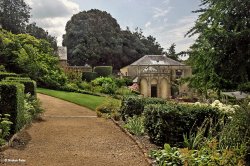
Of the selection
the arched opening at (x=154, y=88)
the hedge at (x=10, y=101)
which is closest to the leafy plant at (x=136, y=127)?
the hedge at (x=10, y=101)

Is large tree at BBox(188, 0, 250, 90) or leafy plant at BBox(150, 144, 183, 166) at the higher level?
large tree at BBox(188, 0, 250, 90)

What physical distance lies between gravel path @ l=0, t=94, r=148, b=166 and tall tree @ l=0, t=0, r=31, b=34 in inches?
1502

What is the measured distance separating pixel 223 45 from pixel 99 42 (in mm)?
49381

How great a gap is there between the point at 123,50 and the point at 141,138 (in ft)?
173

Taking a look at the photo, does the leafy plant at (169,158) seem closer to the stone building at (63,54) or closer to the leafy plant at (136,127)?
the leafy plant at (136,127)

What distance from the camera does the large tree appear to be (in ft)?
40.1

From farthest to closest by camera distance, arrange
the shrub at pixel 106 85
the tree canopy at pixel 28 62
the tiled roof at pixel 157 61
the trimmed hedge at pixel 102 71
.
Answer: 1. the tiled roof at pixel 157 61
2. the trimmed hedge at pixel 102 71
3. the shrub at pixel 106 85
4. the tree canopy at pixel 28 62

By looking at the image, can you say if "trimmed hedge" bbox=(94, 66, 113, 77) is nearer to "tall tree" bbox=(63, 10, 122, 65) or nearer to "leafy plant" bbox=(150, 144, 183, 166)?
"tall tree" bbox=(63, 10, 122, 65)

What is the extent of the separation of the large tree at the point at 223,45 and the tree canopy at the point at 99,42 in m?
45.9

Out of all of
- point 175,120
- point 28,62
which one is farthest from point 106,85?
point 175,120

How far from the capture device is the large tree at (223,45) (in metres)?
12.2

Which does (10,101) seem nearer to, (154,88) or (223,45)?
(223,45)

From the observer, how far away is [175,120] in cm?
987

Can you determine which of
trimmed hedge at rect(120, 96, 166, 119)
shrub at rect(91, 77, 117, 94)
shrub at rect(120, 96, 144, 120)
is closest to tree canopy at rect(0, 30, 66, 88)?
shrub at rect(91, 77, 117, 94)
